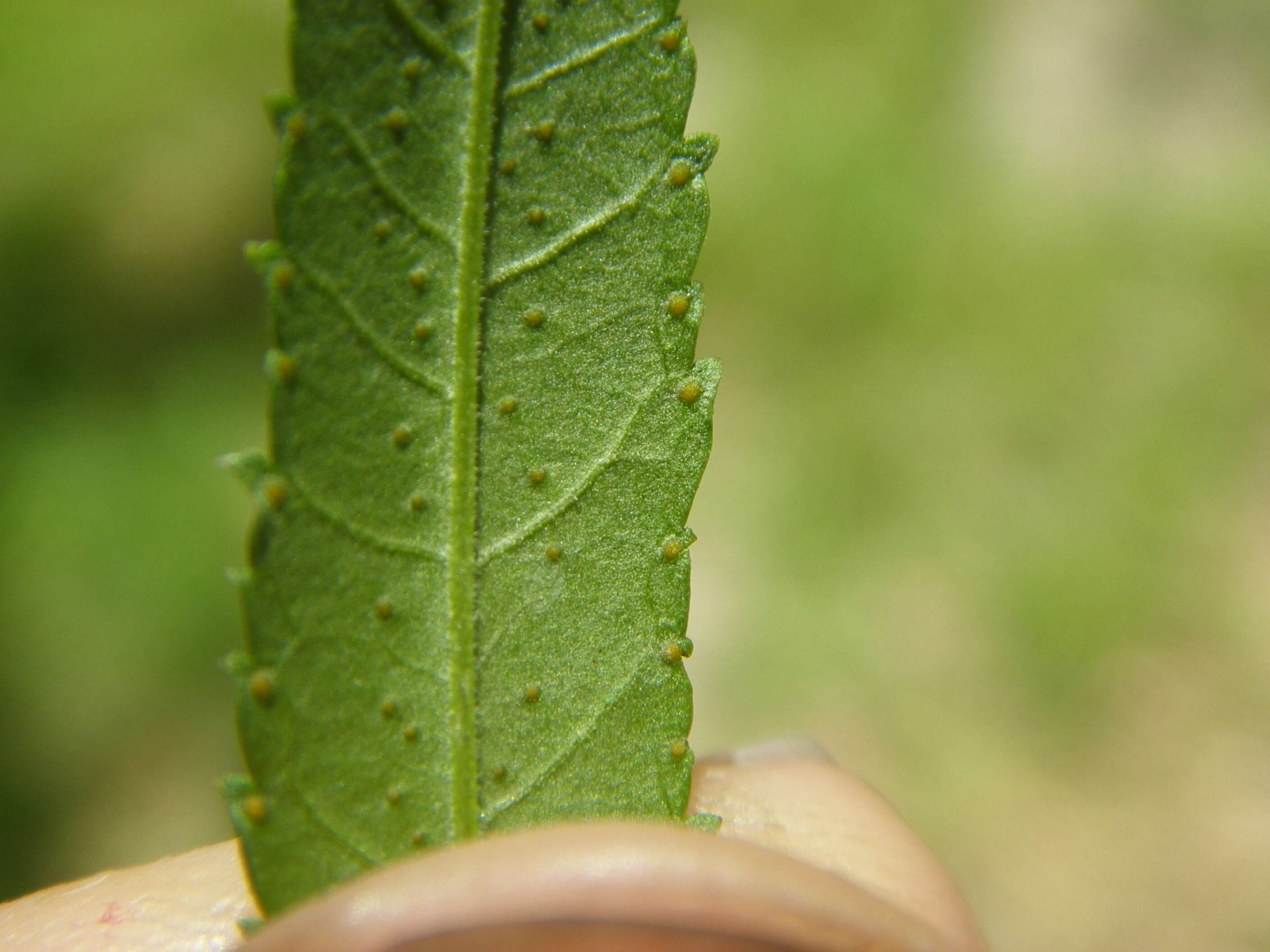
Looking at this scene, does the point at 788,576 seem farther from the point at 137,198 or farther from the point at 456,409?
the point at 137,198

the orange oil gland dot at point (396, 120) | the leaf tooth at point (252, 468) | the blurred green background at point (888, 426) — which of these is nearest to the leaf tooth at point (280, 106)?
the orange oil gland dot at point (396, 120)

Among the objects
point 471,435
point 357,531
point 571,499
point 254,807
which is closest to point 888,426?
point 571,499

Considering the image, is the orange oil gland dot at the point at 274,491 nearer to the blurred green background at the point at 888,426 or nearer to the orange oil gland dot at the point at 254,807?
the orange oil gland dot at the point at 254,807

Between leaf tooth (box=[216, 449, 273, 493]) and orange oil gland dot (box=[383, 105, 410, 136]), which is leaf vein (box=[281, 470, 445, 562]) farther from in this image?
orange oil gland dot (box=[383, 105, 410, 136])

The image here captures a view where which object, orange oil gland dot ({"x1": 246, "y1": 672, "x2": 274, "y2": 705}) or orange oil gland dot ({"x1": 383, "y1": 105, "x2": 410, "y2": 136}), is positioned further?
orange oil gland dot ({"x1": 246, "y1": 672, "x2": 274, "y2": 705})

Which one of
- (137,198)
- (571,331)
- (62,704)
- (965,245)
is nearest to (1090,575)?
(965,245)

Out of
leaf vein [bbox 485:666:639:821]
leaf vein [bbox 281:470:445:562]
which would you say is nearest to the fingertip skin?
leaf vein [bbox 485:666:639:821]

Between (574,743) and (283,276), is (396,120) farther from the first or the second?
(574,743)
